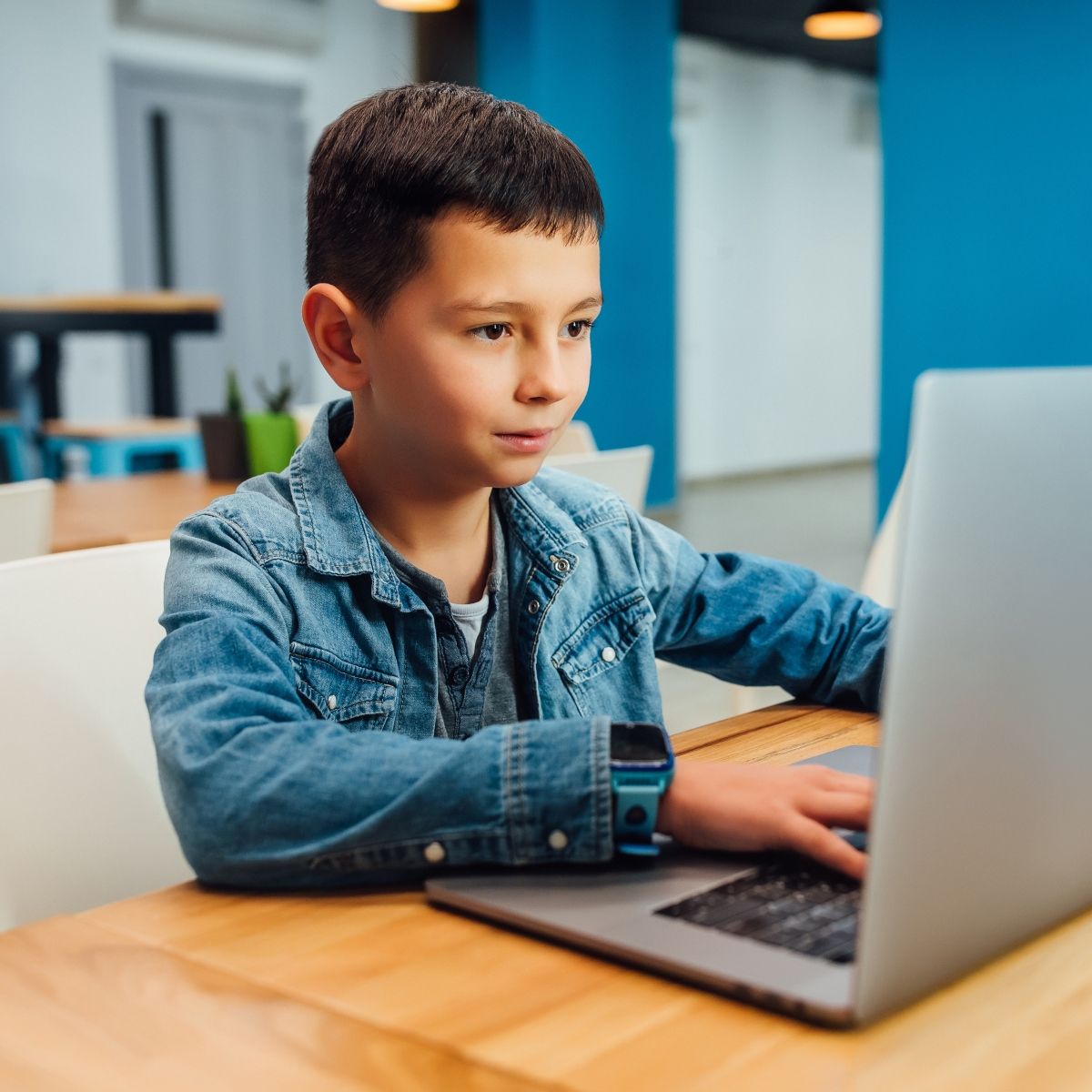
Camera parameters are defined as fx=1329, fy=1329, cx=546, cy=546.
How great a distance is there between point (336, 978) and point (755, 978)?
17 cm

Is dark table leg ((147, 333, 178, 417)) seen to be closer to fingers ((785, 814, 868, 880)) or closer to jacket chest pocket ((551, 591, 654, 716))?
jacket chest pocket ((551, 591, 654, 716))

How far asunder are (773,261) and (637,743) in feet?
29.6

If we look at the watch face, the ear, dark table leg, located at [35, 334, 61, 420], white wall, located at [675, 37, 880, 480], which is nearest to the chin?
the ear

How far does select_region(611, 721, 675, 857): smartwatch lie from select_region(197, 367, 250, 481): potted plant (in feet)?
7.04

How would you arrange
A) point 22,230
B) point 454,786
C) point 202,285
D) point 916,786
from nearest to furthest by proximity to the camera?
1. point 916,786
2. point 454,786
3. point 22,230
4. point 202,285

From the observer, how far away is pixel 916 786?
0.47 meters

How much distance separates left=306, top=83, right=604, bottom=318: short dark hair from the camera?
88 cm

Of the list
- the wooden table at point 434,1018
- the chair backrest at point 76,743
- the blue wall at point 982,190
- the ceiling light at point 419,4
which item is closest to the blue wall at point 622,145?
the ceiling light at point 419,4

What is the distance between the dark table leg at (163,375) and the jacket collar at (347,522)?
4447 mm

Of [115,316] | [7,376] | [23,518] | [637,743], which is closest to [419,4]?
[115,316]

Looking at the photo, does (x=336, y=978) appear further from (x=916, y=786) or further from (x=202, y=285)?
(x=202, y=285)

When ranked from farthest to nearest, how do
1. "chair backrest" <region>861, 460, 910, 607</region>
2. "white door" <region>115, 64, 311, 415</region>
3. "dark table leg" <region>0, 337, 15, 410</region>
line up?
"white door" <region>115, 64, 311, 415</region>
"dark table leg" <region>0, 337, 15, 410</region>
"chair backrest" <region>861, 460, 910, 607</region>

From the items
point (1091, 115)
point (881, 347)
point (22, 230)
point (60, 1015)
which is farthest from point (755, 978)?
point (22, 230)

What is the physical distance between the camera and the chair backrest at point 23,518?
65.3 inches
